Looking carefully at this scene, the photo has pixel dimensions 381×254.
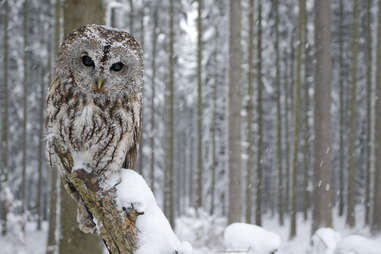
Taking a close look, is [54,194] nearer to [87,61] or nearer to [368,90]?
[87,61]

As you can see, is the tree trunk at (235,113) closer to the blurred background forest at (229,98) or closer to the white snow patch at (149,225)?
the blurred background forest at (229,98)

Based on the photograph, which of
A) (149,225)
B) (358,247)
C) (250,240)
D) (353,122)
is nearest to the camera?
(149,225)

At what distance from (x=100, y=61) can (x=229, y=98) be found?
4.95m

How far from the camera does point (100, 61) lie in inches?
98.6

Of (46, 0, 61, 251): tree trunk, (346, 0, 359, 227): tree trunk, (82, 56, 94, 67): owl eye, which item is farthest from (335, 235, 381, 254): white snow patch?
(346, 0, 359, 227): tree trunk

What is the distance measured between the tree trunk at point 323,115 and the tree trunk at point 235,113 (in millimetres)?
2078

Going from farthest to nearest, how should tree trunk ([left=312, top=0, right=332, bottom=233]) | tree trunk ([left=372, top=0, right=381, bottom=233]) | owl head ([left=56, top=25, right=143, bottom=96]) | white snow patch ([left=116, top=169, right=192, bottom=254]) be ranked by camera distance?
tree trunk ([left=372, top=0, right=381, bottom=233]) → tree trunk ([left=312, top=0, right=332, bottom=233]) → owl head ([left=56, top=25, right=143, bottom=96]) → white snow patch ([left=116, top=169, right=192, bottom=254])

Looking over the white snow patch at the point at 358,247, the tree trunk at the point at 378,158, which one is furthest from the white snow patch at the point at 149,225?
the tree trunk at the point at 378,158

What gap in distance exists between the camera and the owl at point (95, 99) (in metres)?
2.52

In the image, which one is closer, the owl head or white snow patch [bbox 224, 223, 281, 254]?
the owl head

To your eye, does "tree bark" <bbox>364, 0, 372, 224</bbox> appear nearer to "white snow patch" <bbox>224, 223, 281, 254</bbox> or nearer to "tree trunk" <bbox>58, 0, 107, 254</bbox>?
"tree trunk" <bbox>58, 0, 107, 254</bbox>

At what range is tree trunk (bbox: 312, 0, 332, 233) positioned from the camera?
7.91m

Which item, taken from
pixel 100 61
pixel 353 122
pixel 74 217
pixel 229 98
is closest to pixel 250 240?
pixel 100 61

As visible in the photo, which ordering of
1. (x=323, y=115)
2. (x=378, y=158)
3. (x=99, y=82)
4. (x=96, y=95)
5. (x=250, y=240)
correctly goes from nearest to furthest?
(x=99, y=82) < (x=96, y=95) < (x=250, y=240) < (x=323, y=115) < (x=378, y=158)
